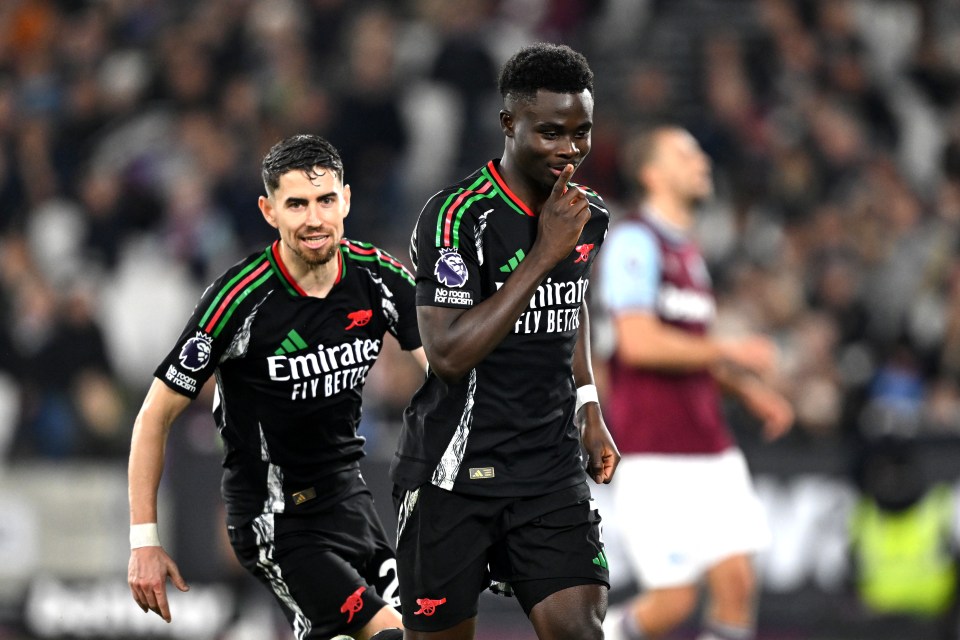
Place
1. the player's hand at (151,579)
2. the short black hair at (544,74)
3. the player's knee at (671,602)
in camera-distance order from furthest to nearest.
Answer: the player's knee at (671,602), the player's hand at (151,579), the short black hair at (544,74)

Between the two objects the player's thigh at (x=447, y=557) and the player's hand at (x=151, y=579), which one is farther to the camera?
the player's hand at (x=151, y=579)

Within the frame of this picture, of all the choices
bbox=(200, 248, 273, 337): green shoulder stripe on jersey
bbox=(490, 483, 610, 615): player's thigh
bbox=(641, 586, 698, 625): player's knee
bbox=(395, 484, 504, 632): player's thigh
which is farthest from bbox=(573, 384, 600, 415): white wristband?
bbox=(641, 586, 698, 625): player's knee

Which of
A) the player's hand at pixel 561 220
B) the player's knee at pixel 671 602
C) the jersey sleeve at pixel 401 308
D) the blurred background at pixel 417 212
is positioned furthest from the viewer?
the blurred background at pixel 417 212

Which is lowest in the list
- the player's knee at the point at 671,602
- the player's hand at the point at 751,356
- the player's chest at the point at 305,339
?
Answer: the player's knee at the point at 671,602

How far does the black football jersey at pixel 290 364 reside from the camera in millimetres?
5012

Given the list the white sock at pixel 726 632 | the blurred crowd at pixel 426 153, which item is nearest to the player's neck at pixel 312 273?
the white sock at pixel 726 632

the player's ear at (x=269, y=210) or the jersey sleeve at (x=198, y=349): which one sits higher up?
the player's ear at (x=269, y=210)

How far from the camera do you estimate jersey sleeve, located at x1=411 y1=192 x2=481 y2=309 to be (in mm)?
4301

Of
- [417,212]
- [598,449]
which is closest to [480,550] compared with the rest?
[598,449]

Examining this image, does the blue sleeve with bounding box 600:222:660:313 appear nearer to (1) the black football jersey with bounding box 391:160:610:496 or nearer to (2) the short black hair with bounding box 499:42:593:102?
(1) the black football jersey with bounding box 391:160:610:496

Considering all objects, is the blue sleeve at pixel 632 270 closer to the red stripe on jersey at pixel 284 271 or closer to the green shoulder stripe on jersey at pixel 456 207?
the red stripe on jersey at pixel 284 271

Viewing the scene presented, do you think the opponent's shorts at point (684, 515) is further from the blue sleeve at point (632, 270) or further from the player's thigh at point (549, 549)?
the player's thigh at point (549, 549)

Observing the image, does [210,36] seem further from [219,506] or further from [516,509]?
[516,509]

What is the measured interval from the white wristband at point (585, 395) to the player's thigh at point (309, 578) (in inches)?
38.9
